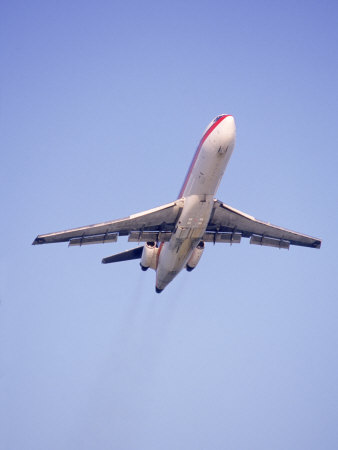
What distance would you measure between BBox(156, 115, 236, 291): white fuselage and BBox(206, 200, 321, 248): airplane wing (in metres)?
2.56

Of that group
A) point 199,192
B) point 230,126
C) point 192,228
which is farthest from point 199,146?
point 192,228

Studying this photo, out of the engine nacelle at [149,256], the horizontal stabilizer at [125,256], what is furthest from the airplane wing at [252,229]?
the horizontal stabilizer at [125,256]

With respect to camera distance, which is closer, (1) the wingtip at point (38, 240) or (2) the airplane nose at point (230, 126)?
(2) the airplane nose at point (230, 126)

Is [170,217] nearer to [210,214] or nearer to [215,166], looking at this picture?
[210,214]

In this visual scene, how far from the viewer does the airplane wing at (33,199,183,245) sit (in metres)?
36.4

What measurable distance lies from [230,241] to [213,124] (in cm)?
1099

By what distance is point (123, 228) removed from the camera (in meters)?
38.5

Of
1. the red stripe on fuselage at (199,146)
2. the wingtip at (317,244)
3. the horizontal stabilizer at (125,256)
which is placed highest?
the red stripe on fuselage at (199,146)

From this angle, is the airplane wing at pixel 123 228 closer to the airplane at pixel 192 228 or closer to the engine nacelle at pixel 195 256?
the airplane at pixel 192 228

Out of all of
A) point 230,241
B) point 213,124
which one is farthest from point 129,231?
point 213,124

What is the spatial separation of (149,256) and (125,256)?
132 inches

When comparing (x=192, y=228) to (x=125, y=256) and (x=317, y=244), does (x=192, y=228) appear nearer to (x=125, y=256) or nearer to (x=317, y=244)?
(x=125, y=256)

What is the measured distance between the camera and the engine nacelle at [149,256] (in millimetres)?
38906

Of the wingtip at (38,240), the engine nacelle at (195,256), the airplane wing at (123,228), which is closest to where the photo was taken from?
the wingtip at (38,240)
